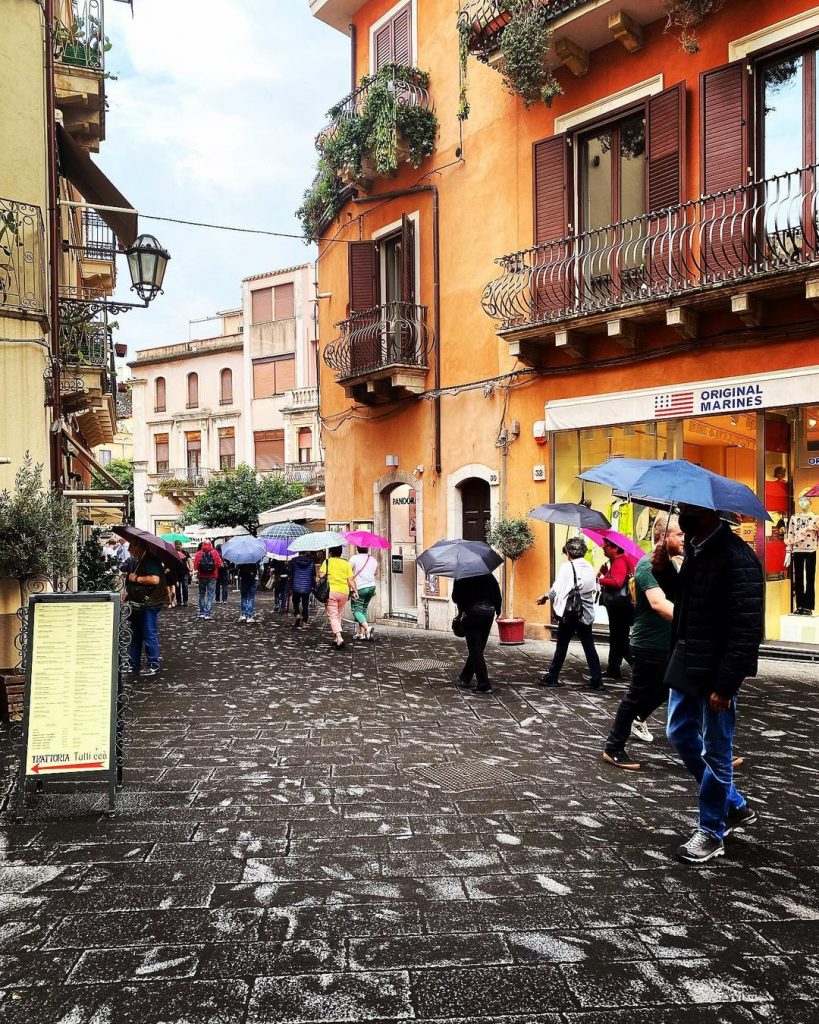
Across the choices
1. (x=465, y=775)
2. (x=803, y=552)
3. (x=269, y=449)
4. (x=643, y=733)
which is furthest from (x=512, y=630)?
(x=269, y=449)

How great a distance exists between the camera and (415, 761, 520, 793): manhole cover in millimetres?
5793

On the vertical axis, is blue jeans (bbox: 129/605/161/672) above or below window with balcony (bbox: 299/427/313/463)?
below

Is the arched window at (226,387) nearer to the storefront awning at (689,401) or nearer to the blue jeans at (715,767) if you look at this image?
the storefront awning at (689,401)

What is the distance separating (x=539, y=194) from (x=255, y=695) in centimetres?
909

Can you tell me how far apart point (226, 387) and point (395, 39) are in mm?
33814

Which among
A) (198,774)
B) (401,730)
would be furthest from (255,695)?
(198,774)

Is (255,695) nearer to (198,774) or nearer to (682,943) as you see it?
(198,774)

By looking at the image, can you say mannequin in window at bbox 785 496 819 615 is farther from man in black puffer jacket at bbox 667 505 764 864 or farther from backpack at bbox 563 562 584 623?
man in black puffer jacket at bbox 667 505 764 864

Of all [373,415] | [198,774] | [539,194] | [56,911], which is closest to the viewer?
[56,911]

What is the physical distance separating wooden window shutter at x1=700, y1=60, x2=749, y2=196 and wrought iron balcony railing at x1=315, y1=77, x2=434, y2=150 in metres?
6.44

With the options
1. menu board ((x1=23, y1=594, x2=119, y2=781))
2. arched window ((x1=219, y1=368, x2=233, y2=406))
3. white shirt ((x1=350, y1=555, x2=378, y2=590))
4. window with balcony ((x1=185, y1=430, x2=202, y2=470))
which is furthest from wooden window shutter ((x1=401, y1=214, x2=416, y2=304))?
window with balcony ((x1=185, y1=430, x2=202, y2=470))

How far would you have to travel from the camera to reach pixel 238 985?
3.19m

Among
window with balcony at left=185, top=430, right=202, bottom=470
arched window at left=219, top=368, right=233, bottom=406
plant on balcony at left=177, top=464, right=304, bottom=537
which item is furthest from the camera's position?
window with balcony at left=185, top=430, right=202, bottom=470

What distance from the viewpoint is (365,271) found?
57.3ft
